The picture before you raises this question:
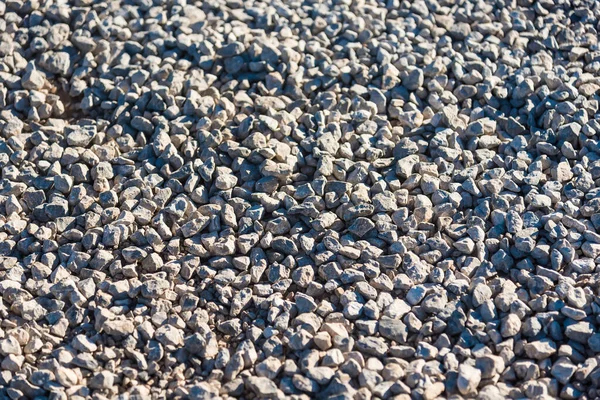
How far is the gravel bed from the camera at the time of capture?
2461mm

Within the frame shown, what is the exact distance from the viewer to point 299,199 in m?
2.92

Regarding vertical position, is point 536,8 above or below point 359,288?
above

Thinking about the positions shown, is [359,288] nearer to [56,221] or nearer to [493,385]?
[493,385]

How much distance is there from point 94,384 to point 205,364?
0.34 metres

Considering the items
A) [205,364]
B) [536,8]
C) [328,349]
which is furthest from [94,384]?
[536,8]

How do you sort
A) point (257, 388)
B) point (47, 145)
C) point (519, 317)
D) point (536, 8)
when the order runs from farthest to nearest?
1. point (536, 8)
2. point (47, 145)
3. point (519, 317)
4. point (257, 388)

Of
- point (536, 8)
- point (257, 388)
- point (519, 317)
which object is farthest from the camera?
point (536, 8)

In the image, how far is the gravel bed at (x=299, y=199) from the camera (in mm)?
2461

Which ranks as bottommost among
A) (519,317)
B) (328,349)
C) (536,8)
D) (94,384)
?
(94,384)

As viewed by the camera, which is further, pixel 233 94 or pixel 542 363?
pixel 233 94

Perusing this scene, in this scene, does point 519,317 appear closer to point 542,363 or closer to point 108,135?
point 542,363

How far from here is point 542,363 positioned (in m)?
2.44

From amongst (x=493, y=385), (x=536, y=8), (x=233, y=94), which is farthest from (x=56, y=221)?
(x=536, y=8)

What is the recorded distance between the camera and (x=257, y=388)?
236 centimetres
